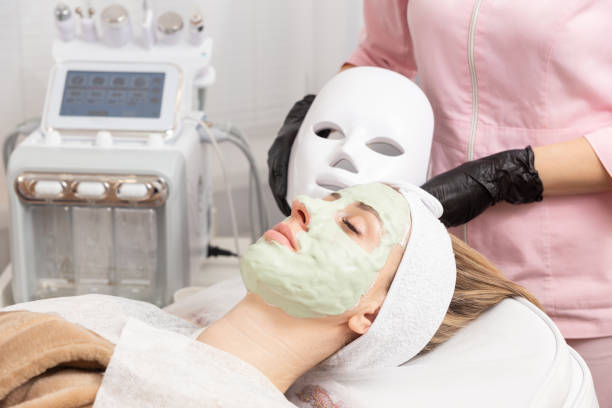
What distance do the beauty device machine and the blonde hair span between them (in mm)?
610

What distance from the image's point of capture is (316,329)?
111 centimetres

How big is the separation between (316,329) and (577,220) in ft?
1.78

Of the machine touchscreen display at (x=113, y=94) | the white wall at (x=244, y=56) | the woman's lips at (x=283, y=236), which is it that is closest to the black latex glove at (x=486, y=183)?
the woman's lips at (x=283, y=236)

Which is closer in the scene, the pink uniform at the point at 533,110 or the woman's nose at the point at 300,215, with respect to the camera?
the woman's nose at the point at 300,215

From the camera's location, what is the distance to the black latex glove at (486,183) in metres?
1.28

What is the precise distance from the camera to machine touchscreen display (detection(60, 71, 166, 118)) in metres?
1.65

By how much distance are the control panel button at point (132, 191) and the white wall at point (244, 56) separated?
30.6 inches

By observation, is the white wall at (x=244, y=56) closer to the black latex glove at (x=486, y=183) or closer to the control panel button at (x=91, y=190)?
the control panel button at (x=91, y=190)

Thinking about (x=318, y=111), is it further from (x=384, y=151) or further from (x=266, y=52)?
(x=266, y=52)

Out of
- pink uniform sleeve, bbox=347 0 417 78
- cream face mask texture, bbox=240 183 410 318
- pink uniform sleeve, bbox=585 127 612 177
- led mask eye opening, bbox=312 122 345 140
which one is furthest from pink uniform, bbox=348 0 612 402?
cream face mask texture, bbox=240 183 410 318

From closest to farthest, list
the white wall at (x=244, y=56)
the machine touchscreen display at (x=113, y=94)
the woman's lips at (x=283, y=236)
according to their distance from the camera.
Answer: the woman's lips at (x=283, y=236)
the machine touchscreen display at (x=113, y=94)
the white wall at (x=244, y=56)

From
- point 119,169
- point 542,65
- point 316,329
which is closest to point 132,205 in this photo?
point 119,169

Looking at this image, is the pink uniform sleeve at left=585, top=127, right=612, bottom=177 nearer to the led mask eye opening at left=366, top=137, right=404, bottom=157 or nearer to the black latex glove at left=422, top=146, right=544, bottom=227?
the black latex glove at left=422, top=146, right=544, bottom=227

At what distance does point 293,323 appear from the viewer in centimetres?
110
